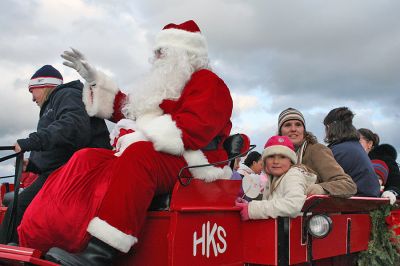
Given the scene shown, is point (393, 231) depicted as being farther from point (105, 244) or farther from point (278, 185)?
point (105, 244)

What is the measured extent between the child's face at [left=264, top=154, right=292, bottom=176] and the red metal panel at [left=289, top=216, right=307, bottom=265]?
1.42 ft

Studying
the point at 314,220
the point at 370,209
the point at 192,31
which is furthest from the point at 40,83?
the point at 370,209

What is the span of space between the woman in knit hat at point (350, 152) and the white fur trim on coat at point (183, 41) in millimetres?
1879

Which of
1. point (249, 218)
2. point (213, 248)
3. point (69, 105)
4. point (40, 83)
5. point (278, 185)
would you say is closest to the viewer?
point (213, 248)

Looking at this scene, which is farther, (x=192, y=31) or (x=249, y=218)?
(x=192, y=31)

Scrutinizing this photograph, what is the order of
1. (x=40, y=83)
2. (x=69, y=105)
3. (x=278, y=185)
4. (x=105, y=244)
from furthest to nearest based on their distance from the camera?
1. (x=40, y=83)
2. (x=69, y=105)
3. (x=278, y=185)
4. (x=105, y=244)

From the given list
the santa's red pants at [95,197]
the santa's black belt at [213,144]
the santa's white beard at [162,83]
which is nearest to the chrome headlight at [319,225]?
the santa's black belt at [213,144]

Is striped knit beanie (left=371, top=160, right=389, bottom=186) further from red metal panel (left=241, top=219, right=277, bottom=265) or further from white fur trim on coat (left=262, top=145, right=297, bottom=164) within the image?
red metal panel (left=241, top=219, right=277, bottom=265)

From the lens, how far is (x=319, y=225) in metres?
3.26

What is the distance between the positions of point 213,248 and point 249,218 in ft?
1.19

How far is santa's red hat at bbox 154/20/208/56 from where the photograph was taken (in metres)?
3.71

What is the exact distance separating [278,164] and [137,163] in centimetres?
126

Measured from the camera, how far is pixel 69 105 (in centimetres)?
373

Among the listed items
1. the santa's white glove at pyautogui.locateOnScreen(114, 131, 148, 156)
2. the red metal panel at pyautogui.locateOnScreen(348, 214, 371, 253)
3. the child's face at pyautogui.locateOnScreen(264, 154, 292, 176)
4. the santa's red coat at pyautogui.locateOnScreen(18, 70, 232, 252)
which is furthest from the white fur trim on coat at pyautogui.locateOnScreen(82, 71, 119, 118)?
the red metal panel at pyautogui.locateOnScreen(348, 214, 371, 253)
